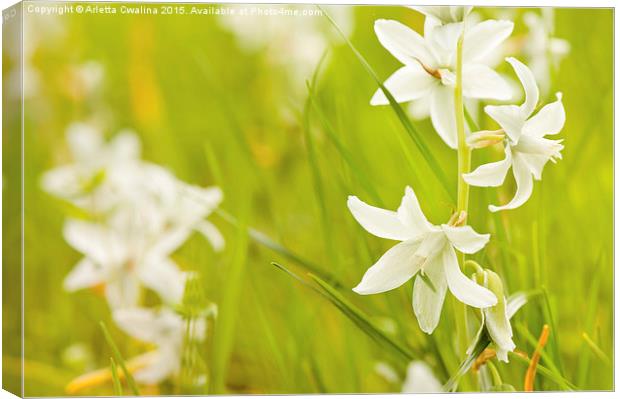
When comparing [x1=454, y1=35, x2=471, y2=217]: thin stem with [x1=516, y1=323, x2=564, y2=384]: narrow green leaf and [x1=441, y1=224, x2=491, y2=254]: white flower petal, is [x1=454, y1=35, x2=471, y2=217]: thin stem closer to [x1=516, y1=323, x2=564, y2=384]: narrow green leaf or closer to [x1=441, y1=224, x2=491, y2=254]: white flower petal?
[x1=441, y1=224, x2=491, y2=254]: white flower petal

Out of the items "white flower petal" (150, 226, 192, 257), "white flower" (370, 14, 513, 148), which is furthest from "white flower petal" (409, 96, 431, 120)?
"white flower petal" (150, 226, 192, 257)

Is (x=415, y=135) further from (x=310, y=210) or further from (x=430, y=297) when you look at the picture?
(x=310, y=210)

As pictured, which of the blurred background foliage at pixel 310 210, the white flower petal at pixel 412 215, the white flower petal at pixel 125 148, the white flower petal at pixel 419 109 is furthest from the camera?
the white flower petal at pixel 125 148

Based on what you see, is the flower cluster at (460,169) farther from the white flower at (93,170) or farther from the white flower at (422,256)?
the white flower at (93,170)

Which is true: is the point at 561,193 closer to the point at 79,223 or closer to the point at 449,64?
the point at 449,64

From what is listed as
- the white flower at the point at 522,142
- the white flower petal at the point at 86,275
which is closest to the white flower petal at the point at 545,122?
the white flower at the point at 522,142

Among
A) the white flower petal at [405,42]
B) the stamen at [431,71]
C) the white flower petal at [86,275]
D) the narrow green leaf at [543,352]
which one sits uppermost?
the white flower petal at [405,42]
